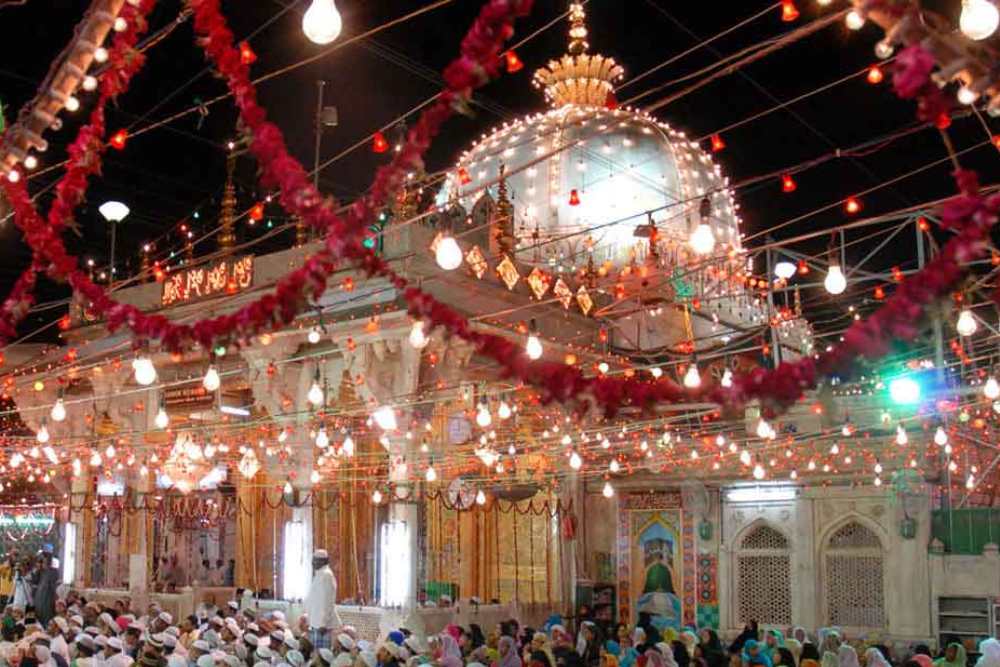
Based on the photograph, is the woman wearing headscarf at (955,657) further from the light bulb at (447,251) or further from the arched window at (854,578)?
the light bulb at (447,251)

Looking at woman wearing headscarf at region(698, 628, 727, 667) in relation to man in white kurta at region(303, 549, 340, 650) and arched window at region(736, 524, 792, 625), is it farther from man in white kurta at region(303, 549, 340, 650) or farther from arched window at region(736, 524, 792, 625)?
man in white kurta at region(303, 549, 340, 650)

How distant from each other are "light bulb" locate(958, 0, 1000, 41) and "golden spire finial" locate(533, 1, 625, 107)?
23759 millimetres

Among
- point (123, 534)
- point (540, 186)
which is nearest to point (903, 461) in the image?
point (540, 186)

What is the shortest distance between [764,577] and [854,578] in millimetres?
1613

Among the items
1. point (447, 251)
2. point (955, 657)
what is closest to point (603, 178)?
point (955, 657)

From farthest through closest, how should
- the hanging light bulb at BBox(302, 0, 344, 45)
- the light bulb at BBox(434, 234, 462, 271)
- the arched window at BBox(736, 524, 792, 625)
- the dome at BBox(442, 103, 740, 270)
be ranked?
1. the dome at BBox(442, 103, 740, 270)
2. the arched window at BBox(736, 524, 792, 625)
3. the light bulb at BBox(434, 234, 462, 271)
4. the hanging light bulb at BBox(302, 0, 344, 45)

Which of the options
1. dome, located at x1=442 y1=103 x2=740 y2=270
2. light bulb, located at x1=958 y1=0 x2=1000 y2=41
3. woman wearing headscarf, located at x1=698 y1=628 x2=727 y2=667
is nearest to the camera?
light bulb, located at x1=958 y1=0 x2=1000 y2=41

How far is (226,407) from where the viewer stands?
70.8 ft

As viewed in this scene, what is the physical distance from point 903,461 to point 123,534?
15188mm

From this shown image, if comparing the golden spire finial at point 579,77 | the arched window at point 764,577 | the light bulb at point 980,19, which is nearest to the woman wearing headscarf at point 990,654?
the arched window at point 764,577

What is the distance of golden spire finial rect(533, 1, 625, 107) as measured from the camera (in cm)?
2809

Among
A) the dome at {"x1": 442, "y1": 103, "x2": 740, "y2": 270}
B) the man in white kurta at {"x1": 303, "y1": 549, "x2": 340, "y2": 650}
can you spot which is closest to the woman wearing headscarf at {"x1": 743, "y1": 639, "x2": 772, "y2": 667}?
the man in white kurta at {"x1": 303, "y1": 549, "x2": 340, "y2": 650}

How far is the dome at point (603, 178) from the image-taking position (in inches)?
1004

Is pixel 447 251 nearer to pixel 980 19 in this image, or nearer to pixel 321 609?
pixel 980 19
